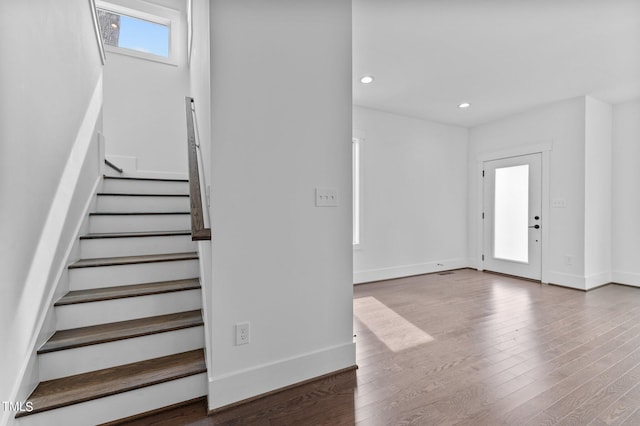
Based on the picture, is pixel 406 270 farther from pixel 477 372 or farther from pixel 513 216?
pixel 477 372

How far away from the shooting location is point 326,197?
6.66 feet

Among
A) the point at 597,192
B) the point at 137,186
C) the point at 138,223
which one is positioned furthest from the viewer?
the point at 597,192

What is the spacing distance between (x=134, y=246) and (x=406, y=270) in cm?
400

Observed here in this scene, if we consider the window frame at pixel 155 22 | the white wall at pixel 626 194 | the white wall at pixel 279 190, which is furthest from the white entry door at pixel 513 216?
the window frame at pixel 155 22

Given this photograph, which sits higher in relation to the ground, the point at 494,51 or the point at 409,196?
the point at 494,51

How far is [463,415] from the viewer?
164 cm

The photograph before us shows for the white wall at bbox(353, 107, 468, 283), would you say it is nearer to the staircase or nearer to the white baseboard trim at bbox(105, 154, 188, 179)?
the white baseboard trim at bbox(105, 154, 188, 179)

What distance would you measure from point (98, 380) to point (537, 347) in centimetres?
305

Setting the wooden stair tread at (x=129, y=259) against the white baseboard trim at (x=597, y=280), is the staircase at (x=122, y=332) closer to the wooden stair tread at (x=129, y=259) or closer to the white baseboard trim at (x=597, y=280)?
the wooden stair tread at (x=129, y=259)

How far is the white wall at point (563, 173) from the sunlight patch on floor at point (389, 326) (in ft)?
9.56

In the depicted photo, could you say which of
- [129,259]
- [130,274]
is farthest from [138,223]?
[130,274]

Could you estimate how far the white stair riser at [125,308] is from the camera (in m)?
A: 1.85

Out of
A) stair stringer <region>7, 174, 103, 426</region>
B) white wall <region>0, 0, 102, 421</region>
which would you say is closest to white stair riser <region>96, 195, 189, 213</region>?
stair stringer <region>7, 174, 103, 426</region>

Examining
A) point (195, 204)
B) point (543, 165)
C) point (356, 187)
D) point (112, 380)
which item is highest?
point (543, 165)
